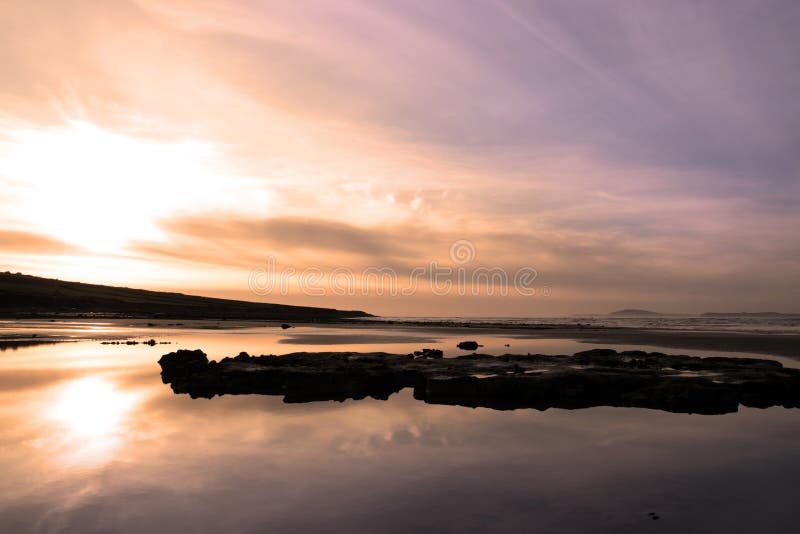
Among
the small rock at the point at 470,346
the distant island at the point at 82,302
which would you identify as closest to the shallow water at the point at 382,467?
the small rock at the point at 470,346

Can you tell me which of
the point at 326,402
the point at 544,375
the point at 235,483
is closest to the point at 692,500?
the point at 235,483

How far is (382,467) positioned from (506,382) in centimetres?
1285

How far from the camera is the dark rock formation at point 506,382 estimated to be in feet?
84.4

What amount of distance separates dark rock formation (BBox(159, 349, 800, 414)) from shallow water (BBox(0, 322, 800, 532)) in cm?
182

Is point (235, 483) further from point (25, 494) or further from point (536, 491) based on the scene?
point (536, 491)

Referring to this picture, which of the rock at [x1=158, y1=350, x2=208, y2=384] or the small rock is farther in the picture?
the small rock

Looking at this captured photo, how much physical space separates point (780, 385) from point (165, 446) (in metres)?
28.4

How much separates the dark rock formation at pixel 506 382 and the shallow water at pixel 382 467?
1.82 meters

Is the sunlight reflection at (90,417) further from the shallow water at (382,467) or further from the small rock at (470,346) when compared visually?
the small rock at (470,346)

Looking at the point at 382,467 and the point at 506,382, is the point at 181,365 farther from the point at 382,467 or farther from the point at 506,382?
the point at 382,467

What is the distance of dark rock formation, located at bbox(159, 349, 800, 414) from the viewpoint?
25.7m

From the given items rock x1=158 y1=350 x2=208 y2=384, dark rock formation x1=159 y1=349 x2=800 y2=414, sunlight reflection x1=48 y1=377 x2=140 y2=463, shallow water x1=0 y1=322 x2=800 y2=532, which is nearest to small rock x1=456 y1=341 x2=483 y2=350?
dark rock formation x1=159 y1=349 x2=800 y2=414

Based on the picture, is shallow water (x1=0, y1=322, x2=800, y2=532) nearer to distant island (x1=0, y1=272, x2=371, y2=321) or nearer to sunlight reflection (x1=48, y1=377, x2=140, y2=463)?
sunlight reflection (x1=48, y1=377, x2=140, y2=463)

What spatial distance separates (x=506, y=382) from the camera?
27062mm
